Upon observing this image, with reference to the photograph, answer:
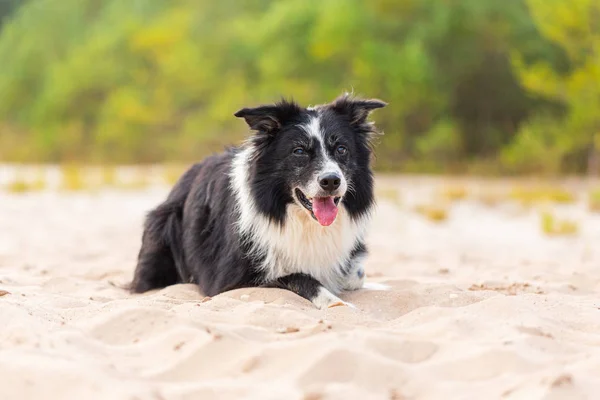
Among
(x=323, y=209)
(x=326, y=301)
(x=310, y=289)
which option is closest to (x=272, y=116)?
(x=323, y=209)

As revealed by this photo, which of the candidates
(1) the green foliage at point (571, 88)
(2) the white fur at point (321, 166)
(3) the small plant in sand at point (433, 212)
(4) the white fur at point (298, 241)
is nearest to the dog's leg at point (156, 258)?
(4) the white fur at point (298, 241)

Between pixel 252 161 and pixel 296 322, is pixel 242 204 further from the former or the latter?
pixel 296 322

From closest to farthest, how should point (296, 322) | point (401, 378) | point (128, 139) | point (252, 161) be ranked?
point (401, 378) < point (296, 322) < point (252, 161) < point (128, 139)

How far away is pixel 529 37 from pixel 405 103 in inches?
178

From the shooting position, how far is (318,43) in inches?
902

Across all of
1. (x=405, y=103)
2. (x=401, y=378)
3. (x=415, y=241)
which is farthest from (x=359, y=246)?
(x=405, y=103)

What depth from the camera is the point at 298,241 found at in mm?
5188

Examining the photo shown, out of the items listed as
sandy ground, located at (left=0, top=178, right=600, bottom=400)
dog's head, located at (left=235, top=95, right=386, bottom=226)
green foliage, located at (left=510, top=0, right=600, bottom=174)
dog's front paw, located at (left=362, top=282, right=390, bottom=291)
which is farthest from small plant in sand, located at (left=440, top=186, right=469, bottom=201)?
dog's head, located at (left=235, top=95, right=386, bottom=226)

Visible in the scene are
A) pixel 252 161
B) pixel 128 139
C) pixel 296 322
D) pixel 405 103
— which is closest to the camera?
pixel 296 322

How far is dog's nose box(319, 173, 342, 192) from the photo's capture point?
Answer: 15.8 feet

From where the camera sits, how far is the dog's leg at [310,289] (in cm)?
471

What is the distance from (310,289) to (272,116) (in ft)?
3.90

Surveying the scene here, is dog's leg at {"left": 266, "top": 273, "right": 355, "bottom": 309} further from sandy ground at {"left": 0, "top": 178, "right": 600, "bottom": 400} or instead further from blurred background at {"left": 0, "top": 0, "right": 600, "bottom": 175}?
blurred background at {"left": 0, "top": 0, "right": 600, "bottom": 175}

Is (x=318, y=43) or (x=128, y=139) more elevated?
(x=318, y=43)
